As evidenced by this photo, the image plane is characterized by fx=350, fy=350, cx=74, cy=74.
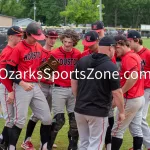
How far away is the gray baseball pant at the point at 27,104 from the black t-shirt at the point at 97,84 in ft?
3.68

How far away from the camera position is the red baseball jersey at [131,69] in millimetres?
4688

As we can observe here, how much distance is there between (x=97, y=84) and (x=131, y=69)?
2.73 feet

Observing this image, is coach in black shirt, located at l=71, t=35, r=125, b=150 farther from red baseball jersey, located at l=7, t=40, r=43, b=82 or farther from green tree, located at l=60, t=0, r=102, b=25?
green tree, located at l=60, t=0, r=102, b=25

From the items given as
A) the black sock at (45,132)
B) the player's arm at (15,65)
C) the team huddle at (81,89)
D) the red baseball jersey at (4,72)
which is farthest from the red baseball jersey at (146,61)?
the red baseball jersey at (4,72)

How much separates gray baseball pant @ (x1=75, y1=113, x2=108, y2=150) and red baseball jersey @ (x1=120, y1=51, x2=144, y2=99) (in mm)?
819

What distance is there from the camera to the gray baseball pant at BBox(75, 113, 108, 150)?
4.14 metres

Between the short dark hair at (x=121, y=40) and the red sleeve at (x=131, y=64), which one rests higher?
the short dark hair at (x=121, y=40)

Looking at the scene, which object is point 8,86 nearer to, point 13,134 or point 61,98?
point 13,134

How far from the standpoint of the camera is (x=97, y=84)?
159 inches

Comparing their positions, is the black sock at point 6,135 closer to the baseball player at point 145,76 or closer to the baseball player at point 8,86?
the baseball player at point 8,86

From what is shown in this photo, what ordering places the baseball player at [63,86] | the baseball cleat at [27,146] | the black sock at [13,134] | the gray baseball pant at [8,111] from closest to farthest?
the black sock at [13,134], the gray baseball pant at [8,111], the baseball player at [63,86], the baseball cleat at [27,146]

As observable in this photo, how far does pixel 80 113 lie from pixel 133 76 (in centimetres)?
96

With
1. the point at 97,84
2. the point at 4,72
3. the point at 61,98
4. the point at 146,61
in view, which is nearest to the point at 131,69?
the point at 97,84

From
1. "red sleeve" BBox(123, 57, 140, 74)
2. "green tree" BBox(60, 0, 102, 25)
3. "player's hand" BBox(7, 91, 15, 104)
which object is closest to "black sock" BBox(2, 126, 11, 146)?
"player's hand" BBox(7, 91, 15, 104)
